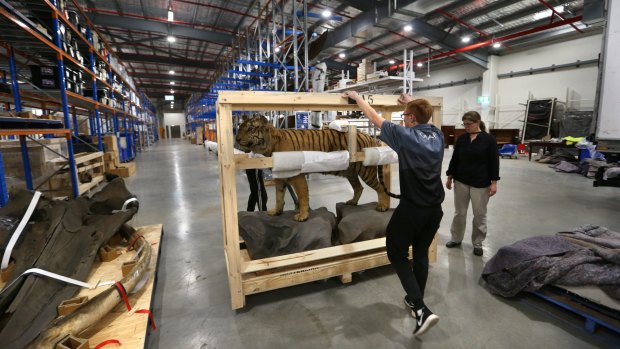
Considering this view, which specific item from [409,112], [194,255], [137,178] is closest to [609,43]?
[409,112]

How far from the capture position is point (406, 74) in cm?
877

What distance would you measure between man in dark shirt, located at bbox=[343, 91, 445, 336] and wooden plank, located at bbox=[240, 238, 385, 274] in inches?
24.3

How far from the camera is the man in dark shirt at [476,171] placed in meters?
3.17

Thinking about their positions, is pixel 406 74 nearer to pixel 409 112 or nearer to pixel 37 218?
pixel 409 112

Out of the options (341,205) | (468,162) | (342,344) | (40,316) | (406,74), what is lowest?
(342,344)

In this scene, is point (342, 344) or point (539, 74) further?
point (539, 74)

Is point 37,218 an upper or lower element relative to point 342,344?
upper

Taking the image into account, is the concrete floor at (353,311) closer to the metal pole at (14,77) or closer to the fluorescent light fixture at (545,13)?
the metal pole at (14,77)

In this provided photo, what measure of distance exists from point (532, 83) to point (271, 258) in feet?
56.1

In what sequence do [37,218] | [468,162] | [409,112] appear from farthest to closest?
[468,162] < [37,218] < [409,112]

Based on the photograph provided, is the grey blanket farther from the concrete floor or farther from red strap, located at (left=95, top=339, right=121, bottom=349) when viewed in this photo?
red strap, located at (left=95, top=339, right=121, bottom=349)

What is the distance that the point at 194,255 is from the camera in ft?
11.3

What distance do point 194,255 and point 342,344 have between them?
85.9 inches

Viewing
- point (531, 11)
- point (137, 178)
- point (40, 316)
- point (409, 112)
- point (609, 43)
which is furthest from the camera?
point (531, 11)
